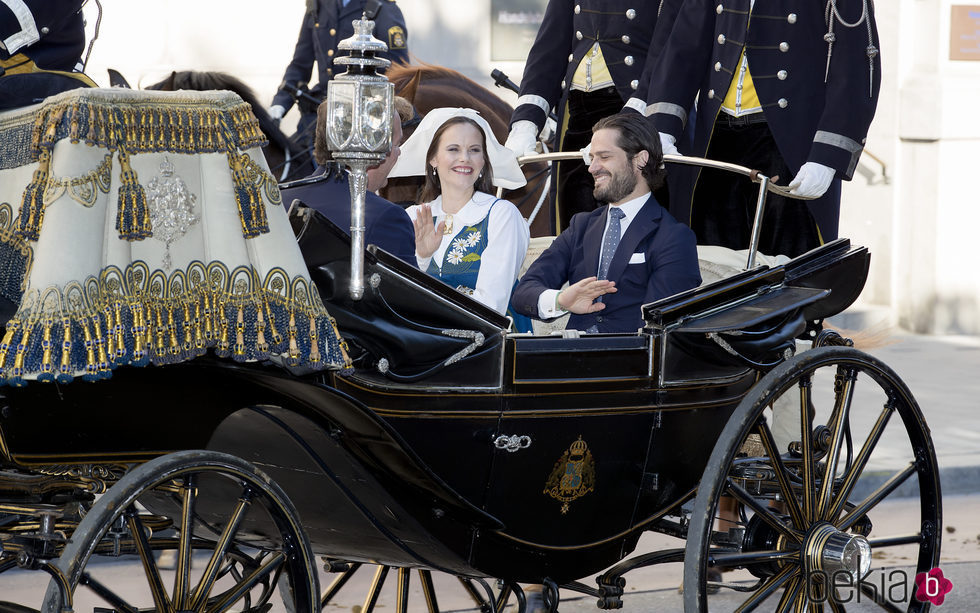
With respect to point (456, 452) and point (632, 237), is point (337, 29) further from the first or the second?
point (456, 452)

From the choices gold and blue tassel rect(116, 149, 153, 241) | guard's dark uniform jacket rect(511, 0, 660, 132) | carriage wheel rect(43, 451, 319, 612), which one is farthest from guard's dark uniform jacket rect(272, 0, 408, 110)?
gold and blue tassel rect(116, 149, 153, 241)

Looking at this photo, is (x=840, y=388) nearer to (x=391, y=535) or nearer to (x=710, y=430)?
(x=710, y=430)

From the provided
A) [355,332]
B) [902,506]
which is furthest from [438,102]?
[355,332]

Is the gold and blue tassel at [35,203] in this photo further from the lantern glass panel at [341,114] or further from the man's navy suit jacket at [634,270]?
the man's navy suit jacket at [634,270]

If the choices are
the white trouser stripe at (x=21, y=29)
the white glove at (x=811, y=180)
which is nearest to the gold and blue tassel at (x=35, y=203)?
the white trouser stripe at (x=21, y=29)

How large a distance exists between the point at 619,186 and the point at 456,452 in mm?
1135

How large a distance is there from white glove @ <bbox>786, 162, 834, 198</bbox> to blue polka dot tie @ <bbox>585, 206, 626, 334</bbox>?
591 millimetres

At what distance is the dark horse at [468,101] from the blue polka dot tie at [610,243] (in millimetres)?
2214

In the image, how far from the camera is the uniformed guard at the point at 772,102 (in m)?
3.94

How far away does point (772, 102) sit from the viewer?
13.3ft

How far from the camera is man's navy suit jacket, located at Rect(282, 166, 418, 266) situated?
2934 mm

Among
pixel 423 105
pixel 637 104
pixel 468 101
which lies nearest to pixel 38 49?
pixel 637 104

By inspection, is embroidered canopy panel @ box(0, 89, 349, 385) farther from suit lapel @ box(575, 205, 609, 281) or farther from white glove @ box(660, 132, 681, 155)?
white glove @ box(660, 132, 681, 155)

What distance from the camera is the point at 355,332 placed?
255 cm
